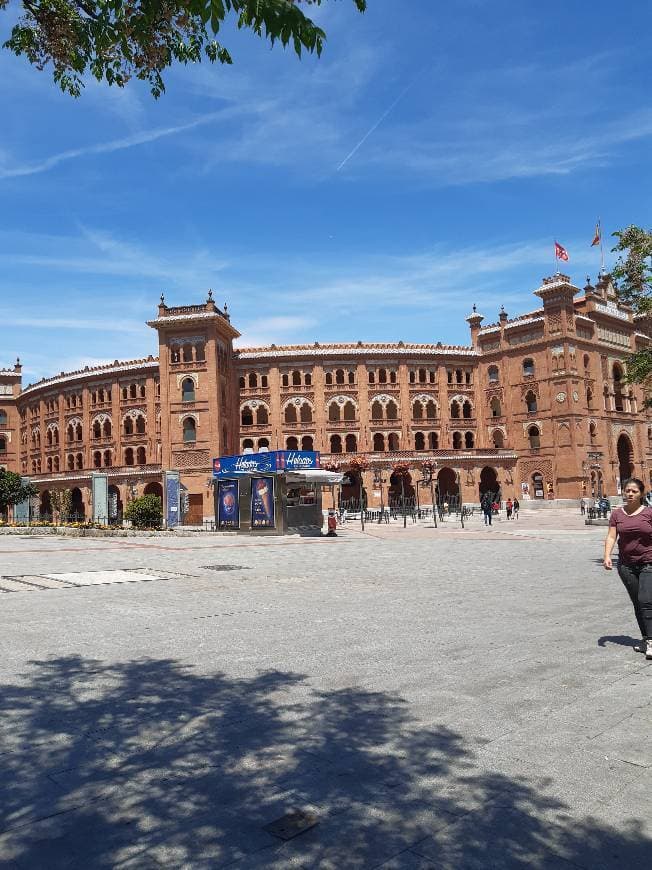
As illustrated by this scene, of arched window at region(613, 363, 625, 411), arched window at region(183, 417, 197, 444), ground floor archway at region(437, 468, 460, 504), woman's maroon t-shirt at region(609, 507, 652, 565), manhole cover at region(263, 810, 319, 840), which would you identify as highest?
arched window at region(613, 363, 625, 411)

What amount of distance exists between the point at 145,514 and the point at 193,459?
19309 mm

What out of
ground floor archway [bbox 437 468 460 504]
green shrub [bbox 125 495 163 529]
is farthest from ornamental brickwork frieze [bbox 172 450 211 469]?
ground floor archway [bbox 437 468 460 504]

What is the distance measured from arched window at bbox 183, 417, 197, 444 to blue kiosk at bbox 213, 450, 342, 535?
2236 cm

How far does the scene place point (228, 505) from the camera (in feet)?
99.9

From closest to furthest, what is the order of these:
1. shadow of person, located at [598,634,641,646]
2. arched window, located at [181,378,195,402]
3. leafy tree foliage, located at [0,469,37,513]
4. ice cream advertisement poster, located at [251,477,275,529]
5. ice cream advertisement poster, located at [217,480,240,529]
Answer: shadow of person, located at [598,634,641,646] < ice cream advertisement poster, located at [251,477,275,529] < ice cream advertisement poster, located at [217,480,240,529] < leafy tree foliage, located at [0,469,37,513] < arched window, located at [181,378,195,402]

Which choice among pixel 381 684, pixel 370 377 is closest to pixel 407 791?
pixel 381 684

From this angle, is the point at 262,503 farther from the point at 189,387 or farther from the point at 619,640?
the point at 189,387

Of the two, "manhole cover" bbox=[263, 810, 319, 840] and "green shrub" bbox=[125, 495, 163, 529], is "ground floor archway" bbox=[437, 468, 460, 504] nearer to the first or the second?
"green shrub" bbox=[125, 495, 163, 529]

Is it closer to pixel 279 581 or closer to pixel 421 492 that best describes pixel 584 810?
pixel 279 581

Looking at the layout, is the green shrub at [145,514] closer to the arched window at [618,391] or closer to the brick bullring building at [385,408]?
the brick bullring building at [385,408]

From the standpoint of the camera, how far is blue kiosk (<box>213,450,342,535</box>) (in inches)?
1113

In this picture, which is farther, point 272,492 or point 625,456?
point 625,456

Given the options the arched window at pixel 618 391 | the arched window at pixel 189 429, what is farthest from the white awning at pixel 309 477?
the arched window at pixel 618 391

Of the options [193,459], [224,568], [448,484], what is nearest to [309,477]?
[224,568]
